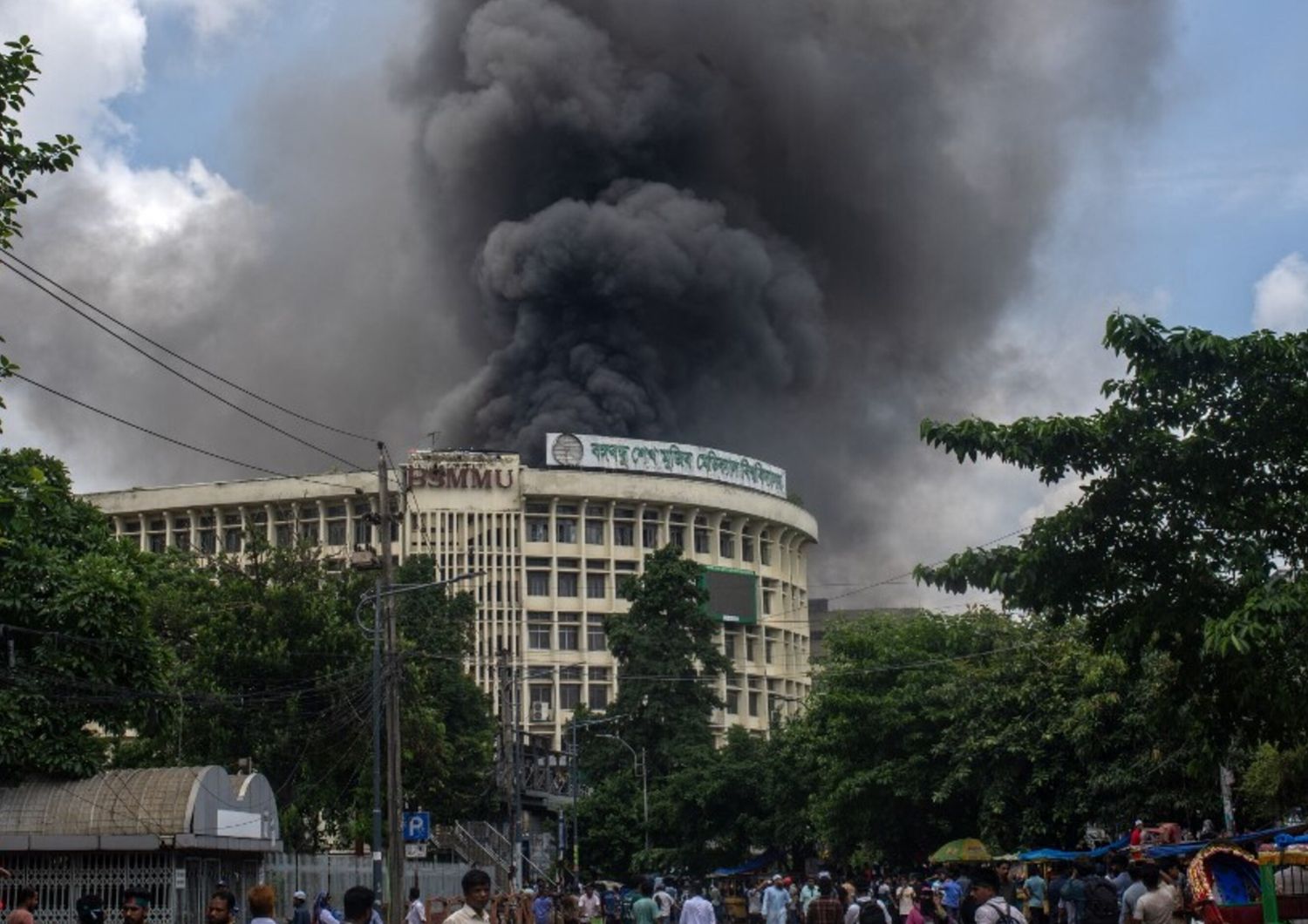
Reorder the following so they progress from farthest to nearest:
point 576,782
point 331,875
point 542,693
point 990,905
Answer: point 542,693 < point 576,782 < point 331,875 < point 990,905

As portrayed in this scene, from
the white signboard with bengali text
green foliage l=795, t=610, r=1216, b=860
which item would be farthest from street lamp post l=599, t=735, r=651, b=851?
the white signboard with bengali text

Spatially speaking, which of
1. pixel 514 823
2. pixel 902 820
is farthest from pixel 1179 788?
pixel 514 823

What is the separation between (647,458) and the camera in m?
103

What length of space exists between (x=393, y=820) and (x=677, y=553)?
44404 millimetres

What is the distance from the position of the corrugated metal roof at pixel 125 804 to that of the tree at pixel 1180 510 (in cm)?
1397

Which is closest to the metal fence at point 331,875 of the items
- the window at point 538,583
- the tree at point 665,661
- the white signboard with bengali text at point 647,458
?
the tree at point 665,661

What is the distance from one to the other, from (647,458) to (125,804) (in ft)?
247

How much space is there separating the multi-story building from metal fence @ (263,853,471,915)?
46.9 meters

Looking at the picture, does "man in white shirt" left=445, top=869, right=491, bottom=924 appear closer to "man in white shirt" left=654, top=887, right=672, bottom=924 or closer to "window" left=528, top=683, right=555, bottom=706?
"man in white shirt" left=654, top=887, right=672, bottom=924

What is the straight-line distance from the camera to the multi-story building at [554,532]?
9706cm

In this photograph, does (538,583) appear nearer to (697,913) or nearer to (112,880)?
(112,880)

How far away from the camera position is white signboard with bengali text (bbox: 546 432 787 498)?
10144 cm

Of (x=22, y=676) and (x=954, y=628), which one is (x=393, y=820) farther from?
(x=954, y=628)

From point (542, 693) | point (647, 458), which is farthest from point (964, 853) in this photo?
point (647, 458)
